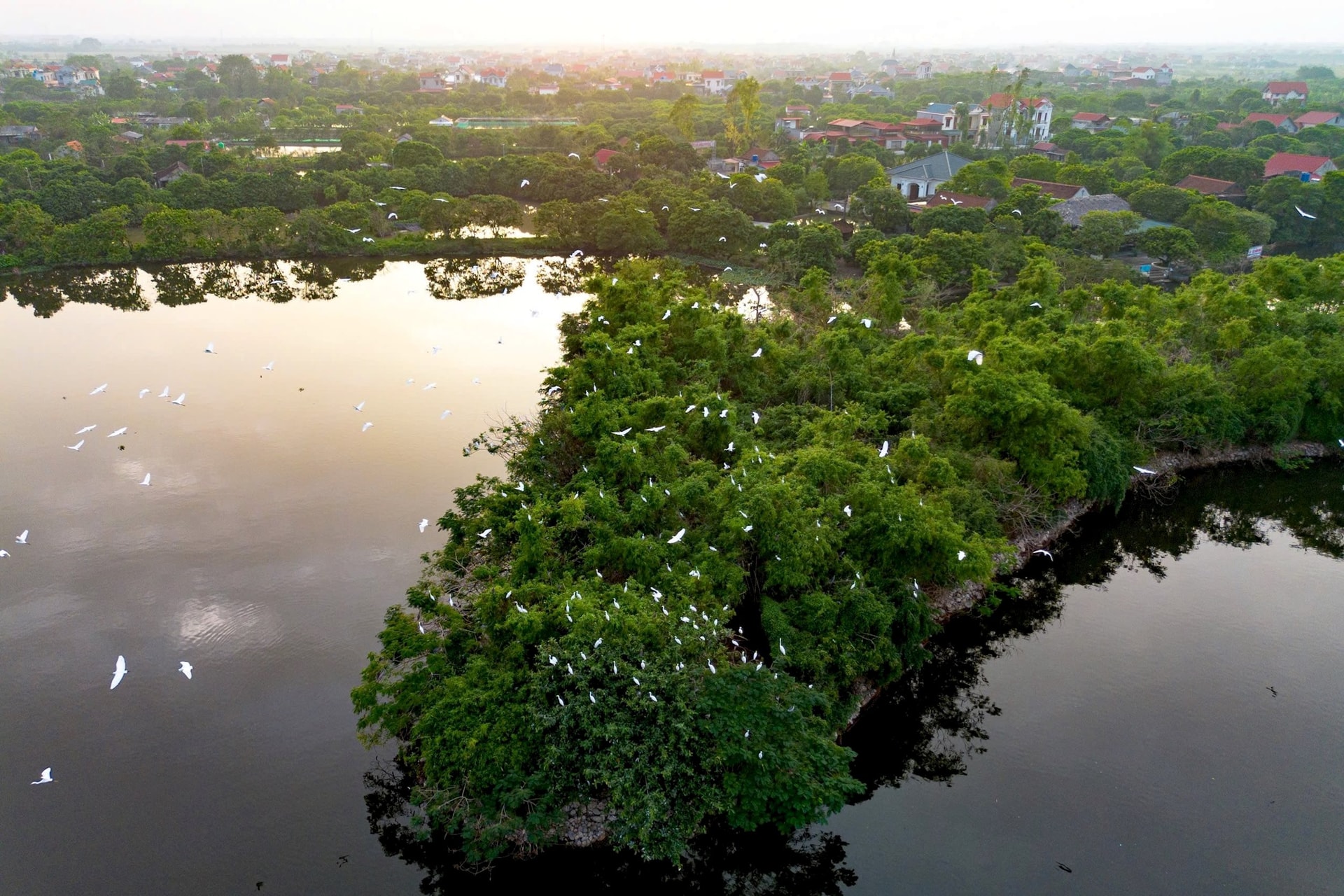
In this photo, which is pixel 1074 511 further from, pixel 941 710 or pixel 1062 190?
pixel 1062 190

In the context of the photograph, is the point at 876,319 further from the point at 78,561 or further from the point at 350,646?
the point at 78,561

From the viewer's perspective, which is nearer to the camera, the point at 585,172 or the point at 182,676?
the point at 182,676

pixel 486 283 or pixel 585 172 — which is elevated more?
→ pixel 585 172

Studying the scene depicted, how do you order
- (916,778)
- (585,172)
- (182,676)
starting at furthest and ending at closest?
(585,172)
(182,676)
(916,778)

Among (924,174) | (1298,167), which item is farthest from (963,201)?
(1298,167)

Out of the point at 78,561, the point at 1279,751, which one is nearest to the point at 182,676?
the point at 78,561

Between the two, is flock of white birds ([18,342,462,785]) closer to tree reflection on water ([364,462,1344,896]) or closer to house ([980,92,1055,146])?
tree reflection on water ([364,462,1344,896])

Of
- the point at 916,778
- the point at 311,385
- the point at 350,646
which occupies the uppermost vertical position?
the point at 311,385

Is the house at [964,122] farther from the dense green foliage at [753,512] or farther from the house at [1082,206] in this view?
the dense green foliage at [753,512]
